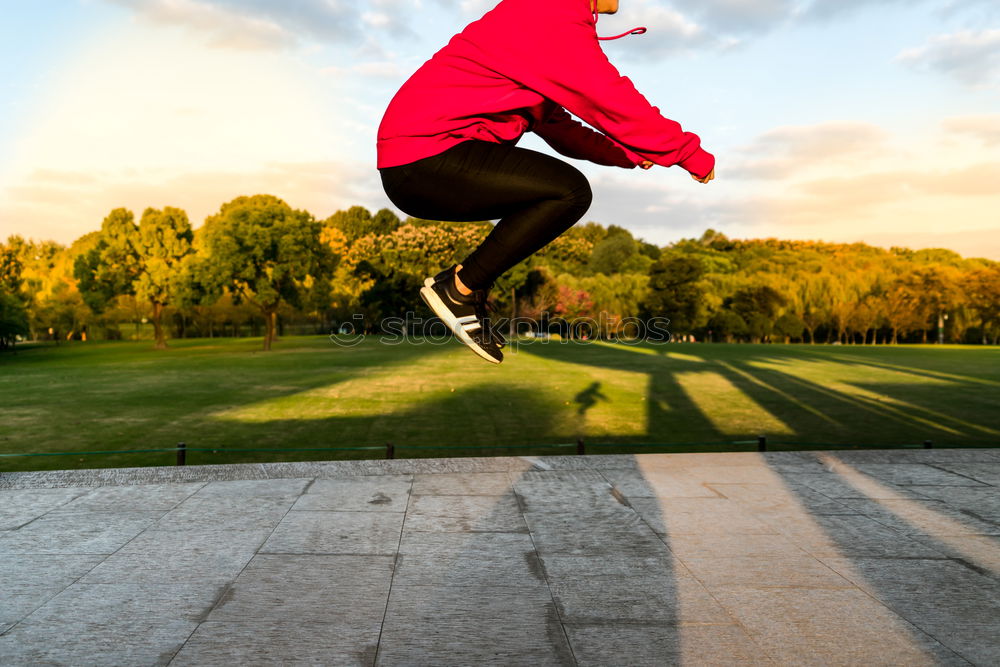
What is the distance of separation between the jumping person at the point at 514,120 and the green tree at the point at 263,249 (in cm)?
2943

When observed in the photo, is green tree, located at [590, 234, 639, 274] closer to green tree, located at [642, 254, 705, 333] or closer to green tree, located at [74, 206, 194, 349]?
green tree, located at [642, 254, 705, 333]

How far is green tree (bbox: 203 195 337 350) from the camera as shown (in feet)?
98.1

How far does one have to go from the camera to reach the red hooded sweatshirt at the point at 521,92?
236cm

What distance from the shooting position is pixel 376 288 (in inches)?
1799

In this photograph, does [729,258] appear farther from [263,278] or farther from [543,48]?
[543,48]

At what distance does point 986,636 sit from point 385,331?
47797 millimetres

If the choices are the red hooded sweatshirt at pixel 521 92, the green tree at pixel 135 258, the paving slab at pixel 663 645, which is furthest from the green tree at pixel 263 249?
the paving slab at pixel 663 645

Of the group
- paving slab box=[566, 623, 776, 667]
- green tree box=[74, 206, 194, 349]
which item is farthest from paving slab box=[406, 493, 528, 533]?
green tree box=[74, 206, 194, 349]

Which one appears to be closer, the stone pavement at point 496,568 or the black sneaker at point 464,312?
the stone pavement at point 496,568

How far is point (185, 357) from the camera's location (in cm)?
3156

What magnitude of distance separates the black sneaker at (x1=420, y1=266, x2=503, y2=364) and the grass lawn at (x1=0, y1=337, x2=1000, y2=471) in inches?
138

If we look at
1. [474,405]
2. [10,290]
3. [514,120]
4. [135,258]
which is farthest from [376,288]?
[514,120]

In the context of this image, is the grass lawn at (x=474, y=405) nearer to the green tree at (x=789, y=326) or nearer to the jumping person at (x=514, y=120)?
the jumping person at (x=514, y=120)

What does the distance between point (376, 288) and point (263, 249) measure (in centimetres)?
1554
